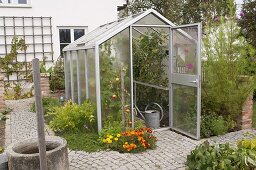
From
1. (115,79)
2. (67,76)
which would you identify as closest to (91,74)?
(115,79)

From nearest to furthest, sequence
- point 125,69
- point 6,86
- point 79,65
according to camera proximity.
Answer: point 125,69, point 79,65, point 6,86

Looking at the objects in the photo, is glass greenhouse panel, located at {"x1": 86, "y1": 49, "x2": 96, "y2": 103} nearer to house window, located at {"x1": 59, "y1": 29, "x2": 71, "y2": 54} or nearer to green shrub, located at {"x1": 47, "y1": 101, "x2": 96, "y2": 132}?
green shrub, located at {"x1": 47, "y1": 101, "x2": 96, "y2": 132}

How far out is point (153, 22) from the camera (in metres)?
6.80

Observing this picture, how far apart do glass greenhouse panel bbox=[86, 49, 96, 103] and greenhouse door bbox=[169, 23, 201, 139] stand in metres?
1.87

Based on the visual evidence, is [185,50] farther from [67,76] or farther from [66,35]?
[66,35]

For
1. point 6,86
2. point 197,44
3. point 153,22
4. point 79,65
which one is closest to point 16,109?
point 6,86

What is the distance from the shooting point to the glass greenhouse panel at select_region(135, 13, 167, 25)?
6.65 metres

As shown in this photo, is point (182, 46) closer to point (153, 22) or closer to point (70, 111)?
point (153, 22)

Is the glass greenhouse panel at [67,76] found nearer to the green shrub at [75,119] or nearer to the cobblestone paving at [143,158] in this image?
the green shrub at [75,119]

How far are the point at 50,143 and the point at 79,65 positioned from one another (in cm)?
330

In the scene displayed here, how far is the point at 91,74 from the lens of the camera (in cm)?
634

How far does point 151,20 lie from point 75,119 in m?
2.89

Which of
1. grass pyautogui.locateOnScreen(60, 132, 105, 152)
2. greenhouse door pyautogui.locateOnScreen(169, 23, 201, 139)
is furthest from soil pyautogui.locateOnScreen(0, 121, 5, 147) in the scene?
greenhouse door pyautogui.locateOnScreen(169, 23, 201, 139)

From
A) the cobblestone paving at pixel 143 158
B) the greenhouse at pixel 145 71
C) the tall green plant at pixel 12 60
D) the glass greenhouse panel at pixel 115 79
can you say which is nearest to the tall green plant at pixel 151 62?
the greenhouse at pixel 145 71
